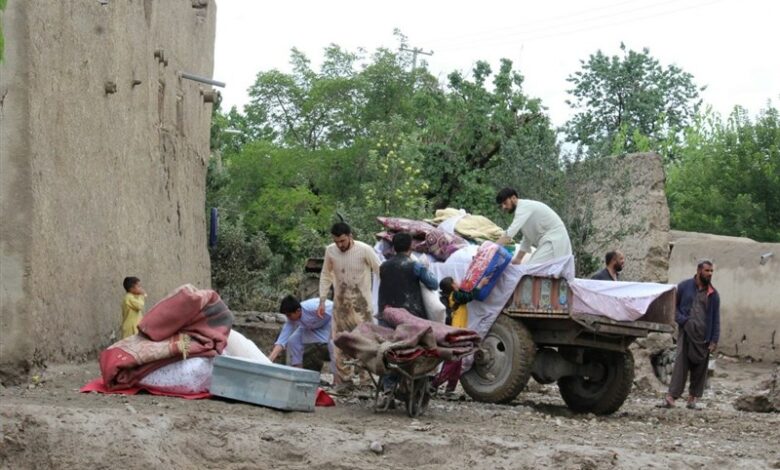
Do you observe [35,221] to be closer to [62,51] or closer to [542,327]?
[62,51]

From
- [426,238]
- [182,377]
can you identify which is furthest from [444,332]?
[426,238]

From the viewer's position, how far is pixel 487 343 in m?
11.5

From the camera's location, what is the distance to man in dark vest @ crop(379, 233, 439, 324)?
1044cm

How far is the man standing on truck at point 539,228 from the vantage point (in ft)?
37.8

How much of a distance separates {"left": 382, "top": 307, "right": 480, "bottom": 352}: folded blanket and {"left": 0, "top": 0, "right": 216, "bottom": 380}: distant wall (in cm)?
264

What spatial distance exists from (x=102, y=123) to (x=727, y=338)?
1251 centimetres

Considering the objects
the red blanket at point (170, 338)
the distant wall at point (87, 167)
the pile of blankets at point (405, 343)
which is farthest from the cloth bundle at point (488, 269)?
the distant wall at point (87, 167)

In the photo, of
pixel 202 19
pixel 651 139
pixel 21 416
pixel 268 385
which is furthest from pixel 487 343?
pixel 651 139

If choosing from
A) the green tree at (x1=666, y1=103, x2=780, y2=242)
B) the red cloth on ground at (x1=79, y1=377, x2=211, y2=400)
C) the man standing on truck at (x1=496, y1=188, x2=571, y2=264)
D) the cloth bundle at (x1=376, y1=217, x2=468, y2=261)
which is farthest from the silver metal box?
the green tree at (x1=666, y1=103, x2=780, y2=242)

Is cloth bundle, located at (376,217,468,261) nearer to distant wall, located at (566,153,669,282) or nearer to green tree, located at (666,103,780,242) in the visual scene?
distant wall, located at (566,153,669,282)

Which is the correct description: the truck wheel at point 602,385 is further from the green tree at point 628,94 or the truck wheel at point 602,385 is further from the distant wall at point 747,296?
the green tree at point 628,94

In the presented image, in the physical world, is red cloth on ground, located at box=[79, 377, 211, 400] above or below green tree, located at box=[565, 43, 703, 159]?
below

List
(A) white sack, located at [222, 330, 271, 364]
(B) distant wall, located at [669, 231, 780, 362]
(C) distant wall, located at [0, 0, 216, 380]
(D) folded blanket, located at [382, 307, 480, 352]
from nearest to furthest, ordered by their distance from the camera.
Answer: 1. (C) distant wall, located at [0, 0, 216, 380]
2. (D) folded blanket, located at [382, 307, 480, 352]
3. (A) white sack, located at [222, 330, 271, 364]
4. (B) distant wall, located at [669, 231, 780, 362]

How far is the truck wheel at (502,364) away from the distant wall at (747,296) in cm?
950
